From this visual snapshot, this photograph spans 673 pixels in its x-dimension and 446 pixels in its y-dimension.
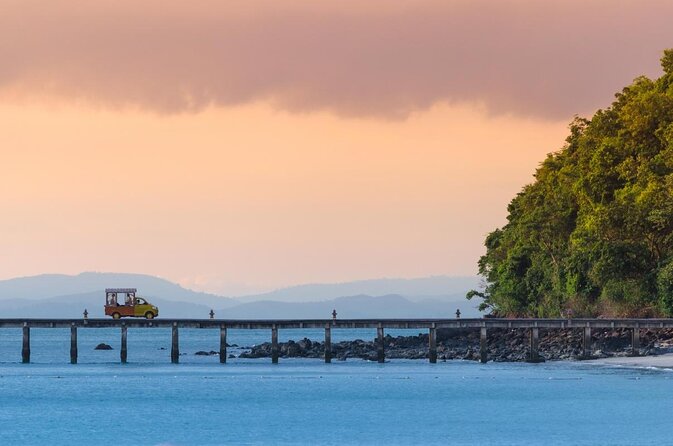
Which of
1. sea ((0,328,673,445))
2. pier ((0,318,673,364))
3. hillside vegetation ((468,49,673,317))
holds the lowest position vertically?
sea ((0,328,673,445))

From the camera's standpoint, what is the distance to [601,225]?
390 feet

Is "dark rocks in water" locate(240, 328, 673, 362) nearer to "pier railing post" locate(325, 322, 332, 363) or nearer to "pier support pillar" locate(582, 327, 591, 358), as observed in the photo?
"pier support pillar" locate(582, 327, 591, 358)

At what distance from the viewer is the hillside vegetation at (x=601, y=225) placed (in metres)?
116

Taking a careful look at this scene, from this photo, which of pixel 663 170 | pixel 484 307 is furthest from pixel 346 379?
pixel 484 307

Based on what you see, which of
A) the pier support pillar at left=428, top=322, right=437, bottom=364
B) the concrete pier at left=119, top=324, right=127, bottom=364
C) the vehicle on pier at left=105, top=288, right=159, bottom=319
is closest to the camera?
the pier support pillar at left=428, top=322, right=437, bottom=364

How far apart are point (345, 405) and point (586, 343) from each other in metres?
26.5

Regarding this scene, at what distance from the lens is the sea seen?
66688 mm

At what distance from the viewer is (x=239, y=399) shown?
274 feet

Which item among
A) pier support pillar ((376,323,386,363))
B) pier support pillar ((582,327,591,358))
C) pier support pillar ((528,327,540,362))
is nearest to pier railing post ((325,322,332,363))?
pier support pillar ((376,323,386,363))

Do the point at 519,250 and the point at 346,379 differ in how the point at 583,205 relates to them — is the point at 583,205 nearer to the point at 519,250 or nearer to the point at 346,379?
the point at 519,250

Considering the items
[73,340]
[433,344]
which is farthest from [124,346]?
[433,344]

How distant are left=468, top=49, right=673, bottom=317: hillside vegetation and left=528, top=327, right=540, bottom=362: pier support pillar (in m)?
12.3

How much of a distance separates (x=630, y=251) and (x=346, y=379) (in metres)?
31.4

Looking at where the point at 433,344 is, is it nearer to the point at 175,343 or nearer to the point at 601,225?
the point at 175,343
